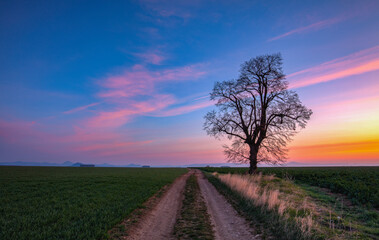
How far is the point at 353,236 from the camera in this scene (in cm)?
680

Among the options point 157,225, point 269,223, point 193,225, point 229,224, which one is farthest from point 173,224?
point 269,223

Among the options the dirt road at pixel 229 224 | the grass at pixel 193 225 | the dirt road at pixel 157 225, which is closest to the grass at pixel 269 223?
the dirt road at pixel 229 224

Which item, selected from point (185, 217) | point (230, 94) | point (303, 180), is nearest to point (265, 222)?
point (185, 217)

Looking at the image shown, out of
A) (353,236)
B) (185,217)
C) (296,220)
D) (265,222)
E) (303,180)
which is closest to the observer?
(353,236)

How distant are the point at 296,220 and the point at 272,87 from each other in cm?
1987

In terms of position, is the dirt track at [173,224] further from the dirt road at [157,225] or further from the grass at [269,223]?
the grass at [269,223]

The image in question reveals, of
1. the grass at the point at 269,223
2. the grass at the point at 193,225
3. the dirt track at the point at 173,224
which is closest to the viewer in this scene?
the grass at the point at 269,223

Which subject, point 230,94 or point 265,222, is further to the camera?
point 230,94

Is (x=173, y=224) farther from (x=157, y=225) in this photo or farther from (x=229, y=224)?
(x=229, y=224)

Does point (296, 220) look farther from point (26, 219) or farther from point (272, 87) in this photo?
point (272, 87)

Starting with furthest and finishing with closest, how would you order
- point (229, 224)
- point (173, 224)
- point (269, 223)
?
point (173, 224)
point (229, 224)
point (269, 223)

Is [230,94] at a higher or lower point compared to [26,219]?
higher

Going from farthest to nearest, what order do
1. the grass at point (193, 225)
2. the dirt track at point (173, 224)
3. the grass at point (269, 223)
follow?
the dirt track at point (173, 224)
the grass at point (193, 225)
the grass at point (269, 223)

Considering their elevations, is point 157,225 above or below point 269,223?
below
